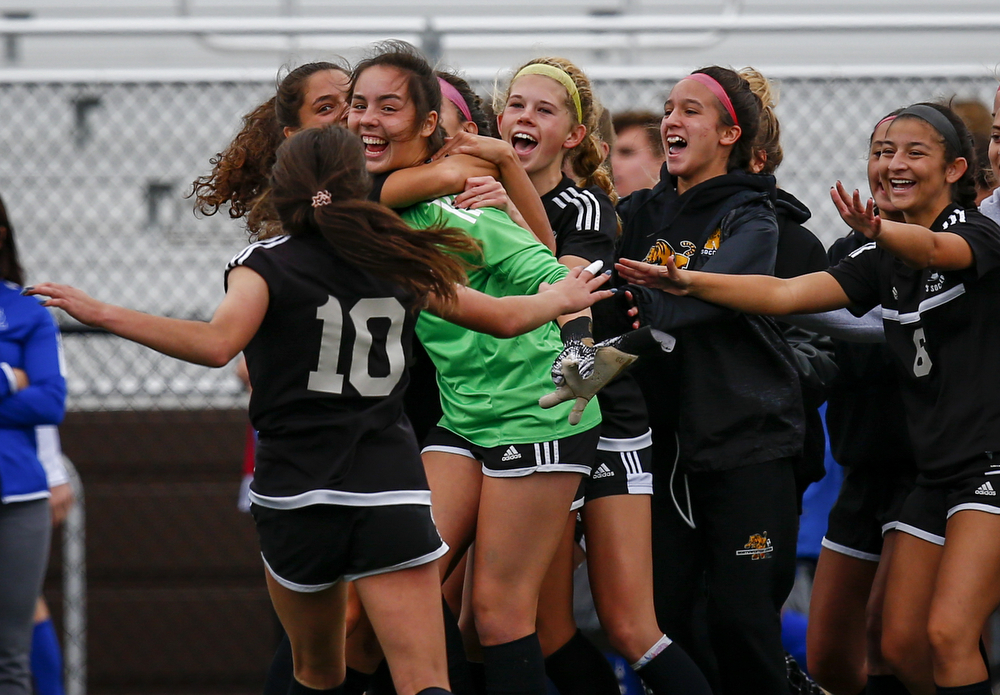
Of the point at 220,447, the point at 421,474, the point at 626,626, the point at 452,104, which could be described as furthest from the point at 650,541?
the point at 220,447

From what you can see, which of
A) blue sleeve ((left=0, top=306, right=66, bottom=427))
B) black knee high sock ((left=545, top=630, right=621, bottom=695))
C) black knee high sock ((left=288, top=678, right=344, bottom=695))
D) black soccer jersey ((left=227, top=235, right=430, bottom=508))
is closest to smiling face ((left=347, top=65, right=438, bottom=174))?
black soccer jersey ((left=227, top=235, right=430, bottom=508))

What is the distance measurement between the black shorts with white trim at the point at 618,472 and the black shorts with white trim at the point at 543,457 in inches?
7.4

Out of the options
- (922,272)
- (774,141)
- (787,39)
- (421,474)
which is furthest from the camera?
(787,39)

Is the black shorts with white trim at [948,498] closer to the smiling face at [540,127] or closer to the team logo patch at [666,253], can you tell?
the team logo patch at [666,253]

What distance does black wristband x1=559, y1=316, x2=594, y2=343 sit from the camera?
2.63 m

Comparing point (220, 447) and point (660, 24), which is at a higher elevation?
point (660, 24)

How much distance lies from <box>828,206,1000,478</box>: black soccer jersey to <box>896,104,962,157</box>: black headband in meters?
0.16

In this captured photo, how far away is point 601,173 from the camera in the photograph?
3.43m

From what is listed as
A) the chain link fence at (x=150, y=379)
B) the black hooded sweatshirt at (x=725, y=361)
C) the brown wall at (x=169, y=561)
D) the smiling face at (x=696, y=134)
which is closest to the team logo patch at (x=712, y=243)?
the black hooded sweatshirt at (x=725, y=361)

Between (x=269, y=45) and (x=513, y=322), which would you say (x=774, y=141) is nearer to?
(x=513, y=322)

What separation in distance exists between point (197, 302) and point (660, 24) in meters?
2.23

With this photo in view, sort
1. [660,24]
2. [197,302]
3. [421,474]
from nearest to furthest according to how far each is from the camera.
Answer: [421,474] < [660,24] < [197,302]

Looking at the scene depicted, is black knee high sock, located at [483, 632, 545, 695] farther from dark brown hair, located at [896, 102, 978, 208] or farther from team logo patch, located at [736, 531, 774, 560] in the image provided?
dark brown hair, located at [896, 102, 978, 208]

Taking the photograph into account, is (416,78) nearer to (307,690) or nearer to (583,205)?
(583,205)
